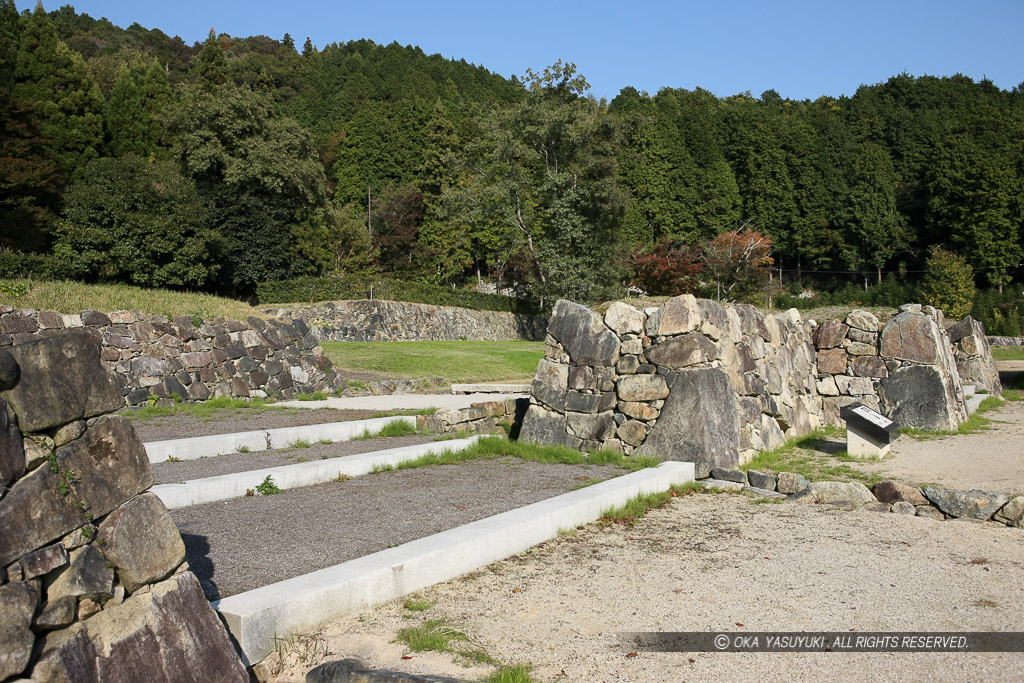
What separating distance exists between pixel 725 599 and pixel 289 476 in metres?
3.96

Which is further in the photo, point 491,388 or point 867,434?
point 491,388

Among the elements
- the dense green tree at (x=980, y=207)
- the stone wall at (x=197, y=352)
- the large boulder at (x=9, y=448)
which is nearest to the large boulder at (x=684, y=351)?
the large boulder at (x=9, y=448)

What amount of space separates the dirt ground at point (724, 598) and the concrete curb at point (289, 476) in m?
2.26

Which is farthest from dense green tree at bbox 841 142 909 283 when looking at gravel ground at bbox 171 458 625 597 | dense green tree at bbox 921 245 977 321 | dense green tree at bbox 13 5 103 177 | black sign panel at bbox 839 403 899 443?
gravel ground at bbox 171 458 625 597

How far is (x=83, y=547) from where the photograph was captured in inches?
93.9

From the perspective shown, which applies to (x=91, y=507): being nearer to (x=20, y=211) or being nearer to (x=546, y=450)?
(x=546, y=450)

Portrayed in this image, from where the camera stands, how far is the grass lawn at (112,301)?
12.2 metres

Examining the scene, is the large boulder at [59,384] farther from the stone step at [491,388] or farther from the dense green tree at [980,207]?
the dense green tree at [980,207]

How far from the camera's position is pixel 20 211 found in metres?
24.1

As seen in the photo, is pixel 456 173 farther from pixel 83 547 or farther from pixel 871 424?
pixel 83 547

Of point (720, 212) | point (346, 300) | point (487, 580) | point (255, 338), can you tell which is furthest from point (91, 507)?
point (720, 212)

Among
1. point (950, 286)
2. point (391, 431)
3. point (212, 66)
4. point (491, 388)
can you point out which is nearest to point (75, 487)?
point (391, 431)

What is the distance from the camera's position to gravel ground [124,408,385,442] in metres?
9.02

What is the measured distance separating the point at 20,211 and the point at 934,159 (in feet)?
178
